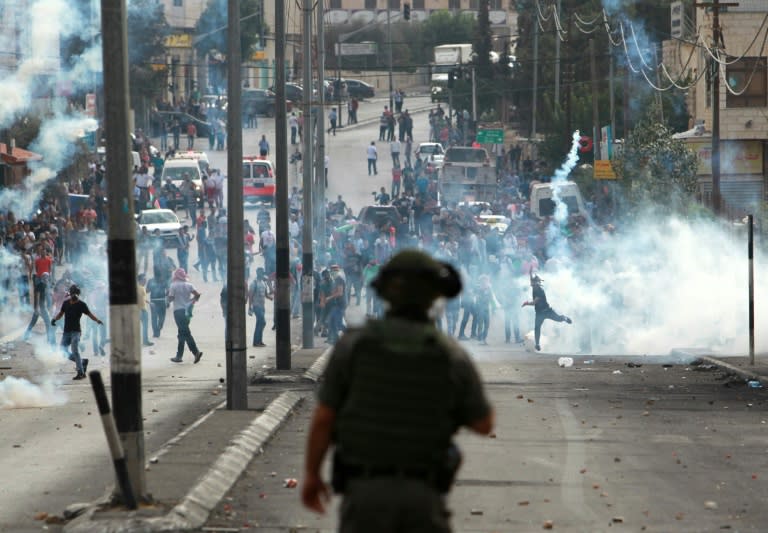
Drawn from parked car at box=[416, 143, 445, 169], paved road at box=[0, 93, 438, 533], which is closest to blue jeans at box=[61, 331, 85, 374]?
paved road at box=[0, 93, 438, 533]

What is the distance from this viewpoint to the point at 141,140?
61781mm

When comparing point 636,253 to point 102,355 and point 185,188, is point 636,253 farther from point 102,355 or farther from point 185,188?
point 185,188

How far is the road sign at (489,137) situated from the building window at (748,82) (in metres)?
16.6

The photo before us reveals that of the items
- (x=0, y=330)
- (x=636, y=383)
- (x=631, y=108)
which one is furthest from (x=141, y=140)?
(x=636, y=383)

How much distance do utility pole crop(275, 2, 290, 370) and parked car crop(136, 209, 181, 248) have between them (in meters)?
24.0

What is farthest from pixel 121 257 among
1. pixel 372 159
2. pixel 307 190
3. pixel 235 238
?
pixel 372 159

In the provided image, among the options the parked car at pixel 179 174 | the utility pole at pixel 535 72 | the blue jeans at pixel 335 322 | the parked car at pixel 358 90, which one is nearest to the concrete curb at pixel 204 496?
the blue jeans at pixel 335 322

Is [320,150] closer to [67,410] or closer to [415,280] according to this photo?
[67,410]

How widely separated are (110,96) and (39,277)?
20.7m

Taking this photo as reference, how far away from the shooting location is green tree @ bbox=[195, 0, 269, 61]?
85.6 metres

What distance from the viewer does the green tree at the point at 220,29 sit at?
85.6 m

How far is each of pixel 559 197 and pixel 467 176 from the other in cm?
1072

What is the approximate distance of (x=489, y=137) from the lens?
68.1 m

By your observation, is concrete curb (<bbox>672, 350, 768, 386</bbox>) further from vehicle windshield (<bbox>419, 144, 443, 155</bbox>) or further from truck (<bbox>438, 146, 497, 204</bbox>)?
vehicle windshield (<bbox>419, 144, 443, 155</bbox>)
